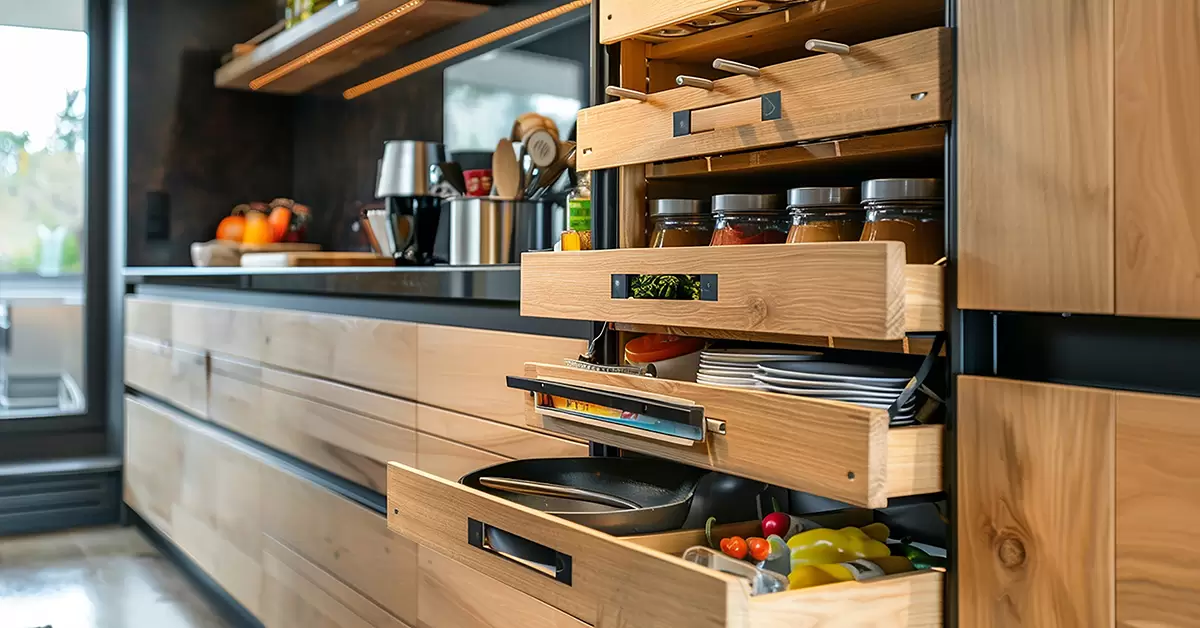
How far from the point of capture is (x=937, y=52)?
3.14ft

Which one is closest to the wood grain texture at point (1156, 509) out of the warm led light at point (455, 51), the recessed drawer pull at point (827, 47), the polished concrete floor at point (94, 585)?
the recessed drawer pull at point (827, 47)

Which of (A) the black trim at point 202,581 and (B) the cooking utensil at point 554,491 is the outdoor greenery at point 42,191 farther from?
(B) the cooking utensil at point 554,491

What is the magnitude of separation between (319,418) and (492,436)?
771 millimetres

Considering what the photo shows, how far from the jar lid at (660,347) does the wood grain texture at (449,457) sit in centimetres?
48

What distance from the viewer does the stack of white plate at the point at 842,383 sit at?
1005 millimetres

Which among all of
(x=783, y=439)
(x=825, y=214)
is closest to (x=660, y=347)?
(x=825, y=214)

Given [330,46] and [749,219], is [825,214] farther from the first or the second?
[330,46]

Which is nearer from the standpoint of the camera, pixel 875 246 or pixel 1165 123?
pixel 1165 123

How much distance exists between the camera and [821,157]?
114cm

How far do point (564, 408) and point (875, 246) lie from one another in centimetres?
49

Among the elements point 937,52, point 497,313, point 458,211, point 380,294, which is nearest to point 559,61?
point 458,211

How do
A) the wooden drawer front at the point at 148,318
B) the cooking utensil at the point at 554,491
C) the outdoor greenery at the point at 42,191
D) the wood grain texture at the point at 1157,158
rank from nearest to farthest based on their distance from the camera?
the wood grain texture at the point at 1157,158 < the cooking utensil at the point at 554,491 < the wooden drawer front at the point at 148,318 < the outdoor greenery at the point at 42,191

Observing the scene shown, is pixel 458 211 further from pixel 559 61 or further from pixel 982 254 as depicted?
pixel 982 254

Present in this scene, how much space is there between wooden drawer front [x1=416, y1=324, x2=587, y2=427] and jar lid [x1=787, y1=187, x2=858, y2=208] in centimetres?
52
